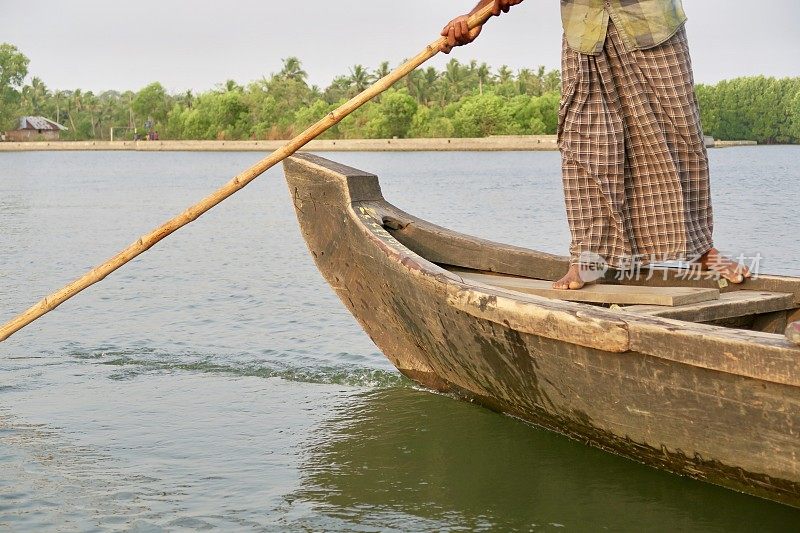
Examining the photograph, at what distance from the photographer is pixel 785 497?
3.29 metres

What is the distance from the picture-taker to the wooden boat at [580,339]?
3.18 m

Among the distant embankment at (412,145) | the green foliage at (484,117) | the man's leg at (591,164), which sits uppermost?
the green foliage at (484,117)

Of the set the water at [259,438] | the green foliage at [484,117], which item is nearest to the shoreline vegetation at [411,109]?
the green foliage at [484,117]

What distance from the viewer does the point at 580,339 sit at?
11.5 ft

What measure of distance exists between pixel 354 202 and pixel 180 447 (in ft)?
4.47

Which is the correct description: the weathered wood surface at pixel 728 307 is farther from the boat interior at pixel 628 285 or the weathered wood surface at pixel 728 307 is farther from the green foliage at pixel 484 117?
the green foliage at pixel 484 117

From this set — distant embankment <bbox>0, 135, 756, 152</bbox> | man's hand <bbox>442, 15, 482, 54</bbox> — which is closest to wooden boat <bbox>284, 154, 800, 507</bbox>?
man's hand <bbox>442, 15, 482, 54</bbox>

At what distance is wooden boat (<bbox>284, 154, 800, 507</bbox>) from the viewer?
3178 millimetres

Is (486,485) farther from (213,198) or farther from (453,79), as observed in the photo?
(453,79)

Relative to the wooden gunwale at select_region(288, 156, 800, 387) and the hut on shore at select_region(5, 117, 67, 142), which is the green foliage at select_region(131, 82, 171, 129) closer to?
the hut on shore at select_region(5, 117, 67, 142)

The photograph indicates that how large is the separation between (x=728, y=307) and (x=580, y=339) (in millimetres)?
860

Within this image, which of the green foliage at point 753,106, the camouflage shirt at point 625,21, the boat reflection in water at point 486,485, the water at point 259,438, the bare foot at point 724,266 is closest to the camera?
the boat reflection in water at point 486,485

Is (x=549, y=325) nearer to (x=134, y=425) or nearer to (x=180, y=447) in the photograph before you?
(x=180, y=447)

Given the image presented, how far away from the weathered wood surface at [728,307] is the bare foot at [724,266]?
0.13m
